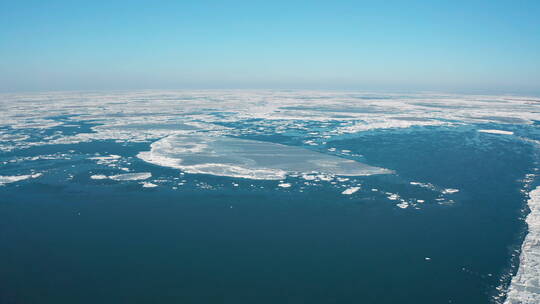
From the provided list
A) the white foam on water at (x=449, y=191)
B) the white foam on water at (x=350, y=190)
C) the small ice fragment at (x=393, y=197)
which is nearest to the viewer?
the small ice fragment at (x=393, y=197)

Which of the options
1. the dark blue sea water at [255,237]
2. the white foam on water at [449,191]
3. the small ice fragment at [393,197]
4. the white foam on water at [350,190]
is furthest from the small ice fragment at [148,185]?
the white foam on water at [449,191]

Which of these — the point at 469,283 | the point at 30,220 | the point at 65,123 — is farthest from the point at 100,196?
the point at 65,123

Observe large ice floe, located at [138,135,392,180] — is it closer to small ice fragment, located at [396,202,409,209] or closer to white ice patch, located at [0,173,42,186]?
small ice fragment, located at [396,202,409,209]

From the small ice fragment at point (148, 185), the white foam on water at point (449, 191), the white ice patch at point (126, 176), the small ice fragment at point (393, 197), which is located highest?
the white ice patch at point (126, 176)

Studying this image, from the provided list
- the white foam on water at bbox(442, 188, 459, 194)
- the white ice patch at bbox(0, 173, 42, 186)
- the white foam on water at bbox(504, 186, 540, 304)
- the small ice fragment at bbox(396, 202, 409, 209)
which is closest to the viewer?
the white foam on water at bbox(504, 186, 540, 304)

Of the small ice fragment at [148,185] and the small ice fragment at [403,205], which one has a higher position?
the small ice fragment at [148,185]

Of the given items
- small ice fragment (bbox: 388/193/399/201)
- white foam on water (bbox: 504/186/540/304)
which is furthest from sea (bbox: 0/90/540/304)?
small ice fragment (bbox: 388/193/399/201)

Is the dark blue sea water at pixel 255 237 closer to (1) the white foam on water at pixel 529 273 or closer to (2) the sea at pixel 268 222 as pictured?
(2) the sea at pixel 268 222
